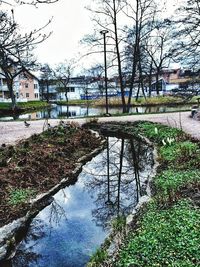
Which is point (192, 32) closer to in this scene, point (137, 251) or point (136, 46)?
point (136, 46)

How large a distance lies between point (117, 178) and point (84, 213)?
7.81 ft

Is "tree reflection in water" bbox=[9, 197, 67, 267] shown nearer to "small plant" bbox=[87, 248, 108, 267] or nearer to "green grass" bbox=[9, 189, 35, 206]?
"green grass" bbox=[9, 189, 35, 206]

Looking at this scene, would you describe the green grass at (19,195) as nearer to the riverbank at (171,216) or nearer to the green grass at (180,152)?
the riverbank at (171,216)

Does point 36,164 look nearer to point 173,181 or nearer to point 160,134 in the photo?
point 173,181

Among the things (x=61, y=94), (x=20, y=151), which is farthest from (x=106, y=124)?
(x=61, y=94)

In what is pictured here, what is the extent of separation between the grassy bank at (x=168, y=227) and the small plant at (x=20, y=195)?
263 cm

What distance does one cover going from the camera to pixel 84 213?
6527mm

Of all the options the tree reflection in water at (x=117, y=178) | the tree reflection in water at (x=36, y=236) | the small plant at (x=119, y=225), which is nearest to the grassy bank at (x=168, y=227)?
the small plant at (x=119, y=225)

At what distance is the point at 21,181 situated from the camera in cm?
730

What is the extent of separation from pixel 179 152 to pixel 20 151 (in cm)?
489

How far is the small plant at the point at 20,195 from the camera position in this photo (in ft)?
20.6

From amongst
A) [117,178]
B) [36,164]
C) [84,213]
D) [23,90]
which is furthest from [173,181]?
[23,90]

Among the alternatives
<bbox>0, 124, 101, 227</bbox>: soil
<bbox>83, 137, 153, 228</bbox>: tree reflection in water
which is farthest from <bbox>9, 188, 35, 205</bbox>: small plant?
<bbox>83, 137, 153, 228</bbox>: tree reflection in water

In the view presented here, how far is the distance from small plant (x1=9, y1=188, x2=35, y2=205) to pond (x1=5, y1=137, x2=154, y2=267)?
47 centimetres
